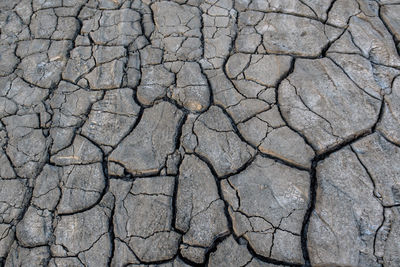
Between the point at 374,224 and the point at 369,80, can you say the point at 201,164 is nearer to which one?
the point at 374,224

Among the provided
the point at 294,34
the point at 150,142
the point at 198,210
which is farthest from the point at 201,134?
the point at 294,34

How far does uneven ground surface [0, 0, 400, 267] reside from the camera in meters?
1.72

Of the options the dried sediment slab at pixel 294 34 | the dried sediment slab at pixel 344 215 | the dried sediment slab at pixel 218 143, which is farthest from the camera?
the dried sediment slab at pixel 294 34

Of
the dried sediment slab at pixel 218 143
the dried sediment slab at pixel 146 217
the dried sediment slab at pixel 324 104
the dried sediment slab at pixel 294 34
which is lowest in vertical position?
the dried sediment slab at pixel 146 217

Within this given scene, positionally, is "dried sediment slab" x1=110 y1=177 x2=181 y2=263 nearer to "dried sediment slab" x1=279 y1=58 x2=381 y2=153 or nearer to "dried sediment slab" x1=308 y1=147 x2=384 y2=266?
"dried sediment slab" x1=308 y1=147 x2=384 y2=266

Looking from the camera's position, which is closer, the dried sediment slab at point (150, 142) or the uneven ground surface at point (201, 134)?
the uneven ground surface at point (201, 134)

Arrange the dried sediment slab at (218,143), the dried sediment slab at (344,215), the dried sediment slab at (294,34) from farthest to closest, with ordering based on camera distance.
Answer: the dried sediment slab at (294,34), the dried sediment slab at (218,143), the dried sediment slab at (344,215)

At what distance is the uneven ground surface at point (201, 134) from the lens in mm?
1722

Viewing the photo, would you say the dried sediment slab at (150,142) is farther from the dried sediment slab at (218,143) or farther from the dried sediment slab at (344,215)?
the dried sediment slab at (344,215)

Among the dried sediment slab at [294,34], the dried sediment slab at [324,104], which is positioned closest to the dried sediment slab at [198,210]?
the dried sediment slab at [324,104]

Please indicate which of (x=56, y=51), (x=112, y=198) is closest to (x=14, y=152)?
(x=112, y=198)

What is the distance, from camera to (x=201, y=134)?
207 cm

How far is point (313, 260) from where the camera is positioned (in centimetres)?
163

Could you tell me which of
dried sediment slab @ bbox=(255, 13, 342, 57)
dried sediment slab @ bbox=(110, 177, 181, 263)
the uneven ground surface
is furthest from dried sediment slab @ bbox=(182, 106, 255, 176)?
dried sediment slab @ bbox=(255, 13, 342, 57)
